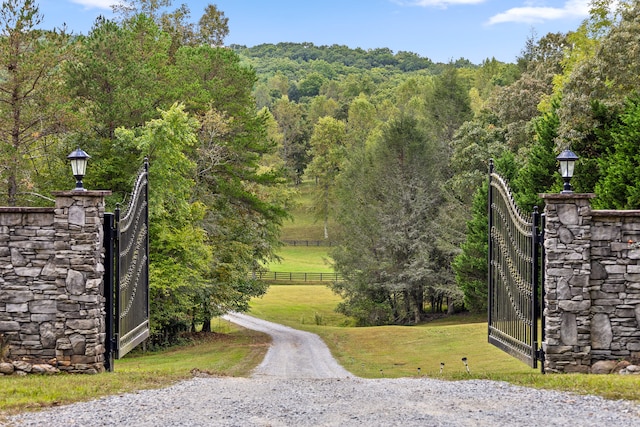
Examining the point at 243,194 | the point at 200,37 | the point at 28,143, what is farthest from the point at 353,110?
the point at 28,143

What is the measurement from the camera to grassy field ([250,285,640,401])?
9.44 m

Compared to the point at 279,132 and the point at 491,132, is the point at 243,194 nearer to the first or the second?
the point at 491,132

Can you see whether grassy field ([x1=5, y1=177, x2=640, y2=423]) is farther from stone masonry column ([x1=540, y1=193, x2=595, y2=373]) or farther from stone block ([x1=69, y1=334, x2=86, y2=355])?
stone masonry column ([x1=540, y1=193, x2=595, y2=373])

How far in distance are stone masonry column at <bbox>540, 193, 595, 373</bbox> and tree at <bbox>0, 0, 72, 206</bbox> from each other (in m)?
15.5

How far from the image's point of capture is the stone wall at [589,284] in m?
10.6

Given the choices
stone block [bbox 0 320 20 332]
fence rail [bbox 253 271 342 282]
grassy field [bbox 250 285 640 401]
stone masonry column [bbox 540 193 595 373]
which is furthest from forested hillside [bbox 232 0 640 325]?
stone block [bbox 0 320 20 332]

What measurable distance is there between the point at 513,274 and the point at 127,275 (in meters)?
6.07

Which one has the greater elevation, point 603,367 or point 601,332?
point 601,332

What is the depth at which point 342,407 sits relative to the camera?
8.48 meters

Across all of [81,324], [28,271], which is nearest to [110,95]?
[28,271]

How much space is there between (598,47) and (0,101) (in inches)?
732

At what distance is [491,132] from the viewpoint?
3834 centimetres

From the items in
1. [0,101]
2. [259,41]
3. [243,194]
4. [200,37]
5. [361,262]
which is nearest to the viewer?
[0,101]

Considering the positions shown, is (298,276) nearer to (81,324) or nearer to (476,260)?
(476,260)
